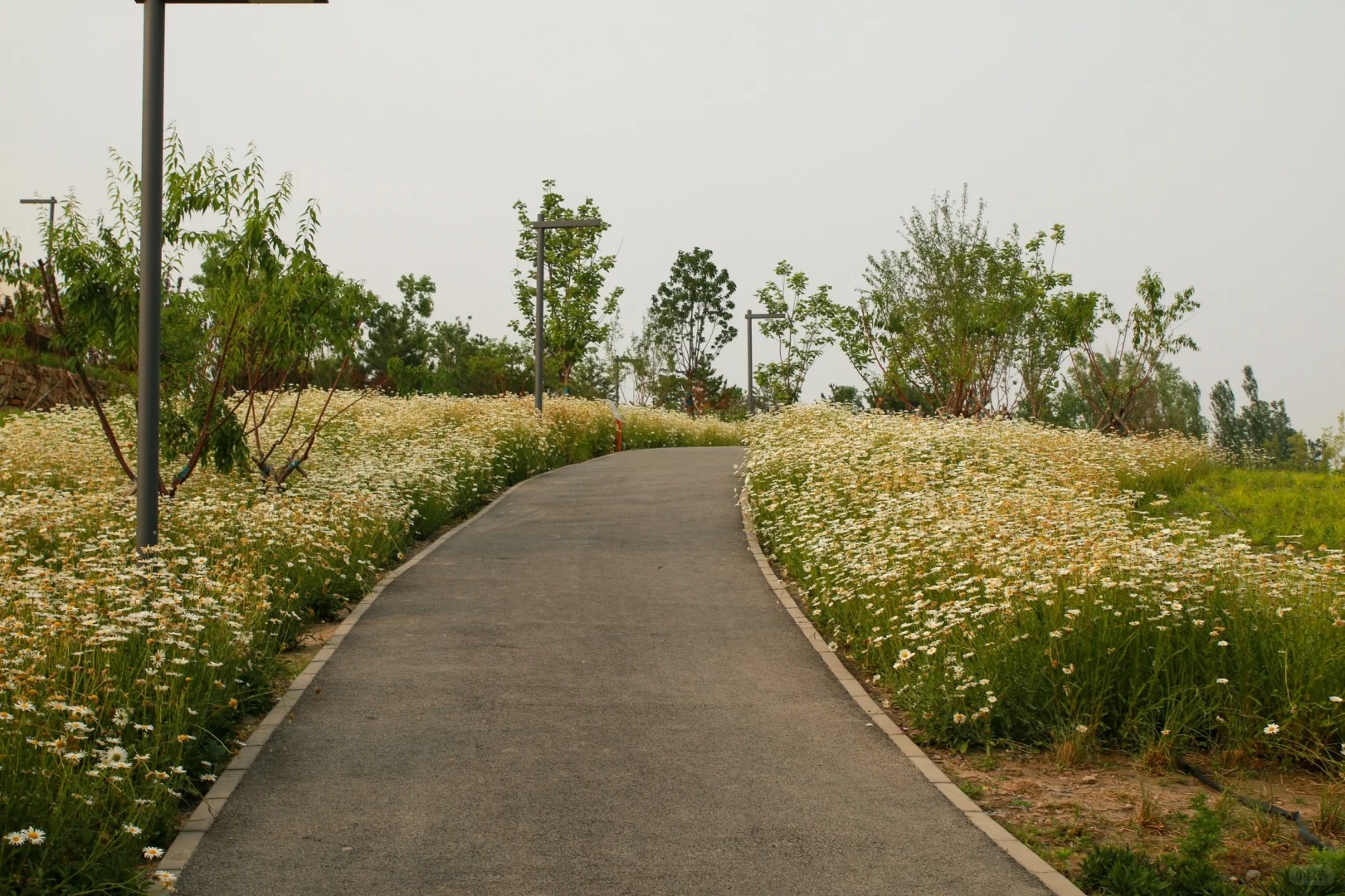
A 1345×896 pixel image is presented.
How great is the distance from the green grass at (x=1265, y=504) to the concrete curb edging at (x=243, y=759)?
8024 millimetres

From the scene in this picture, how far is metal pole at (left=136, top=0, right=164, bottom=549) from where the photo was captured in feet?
26.5

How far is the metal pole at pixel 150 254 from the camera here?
8070 millimetres

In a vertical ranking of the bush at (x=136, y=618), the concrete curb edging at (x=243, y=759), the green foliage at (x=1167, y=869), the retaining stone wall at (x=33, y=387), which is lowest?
the concrete curb edging at (x=243, y=759)

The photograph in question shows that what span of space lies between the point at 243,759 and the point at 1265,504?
582 inches

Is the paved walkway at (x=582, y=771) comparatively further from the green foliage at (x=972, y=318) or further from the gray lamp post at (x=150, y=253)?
the green foliage at (x=972, y=318)

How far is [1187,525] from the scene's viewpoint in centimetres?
938

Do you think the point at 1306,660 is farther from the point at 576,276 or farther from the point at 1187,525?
the point at 576,276

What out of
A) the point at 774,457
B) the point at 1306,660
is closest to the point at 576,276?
the point at 774,457

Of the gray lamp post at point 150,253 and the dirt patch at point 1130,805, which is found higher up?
the gray lamp post at point 150,253

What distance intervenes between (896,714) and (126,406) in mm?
10464

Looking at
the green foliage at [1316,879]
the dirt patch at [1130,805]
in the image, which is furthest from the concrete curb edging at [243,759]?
the green foliage at [1316,879]

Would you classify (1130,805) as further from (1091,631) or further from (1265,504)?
(1265,504)

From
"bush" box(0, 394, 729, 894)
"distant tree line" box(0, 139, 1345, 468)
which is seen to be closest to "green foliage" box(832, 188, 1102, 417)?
"distant tree line" box(0, 139, 1345, 468)

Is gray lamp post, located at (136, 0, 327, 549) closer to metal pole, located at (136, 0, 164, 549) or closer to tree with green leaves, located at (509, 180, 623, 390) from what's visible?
metal pole, located at (136, 0, 164, 549)
